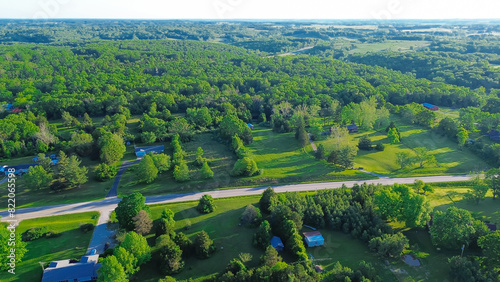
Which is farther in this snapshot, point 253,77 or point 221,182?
point 253,77

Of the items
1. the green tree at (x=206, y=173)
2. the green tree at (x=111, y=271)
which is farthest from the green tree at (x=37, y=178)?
the green tree at (x=111, y=271)

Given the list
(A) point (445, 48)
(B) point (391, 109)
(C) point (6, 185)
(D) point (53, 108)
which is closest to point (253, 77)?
(B) point (391, 109)

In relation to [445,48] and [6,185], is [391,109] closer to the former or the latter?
[6,185]

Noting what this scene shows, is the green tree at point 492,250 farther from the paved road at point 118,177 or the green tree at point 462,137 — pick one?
the paved road at point 118,177

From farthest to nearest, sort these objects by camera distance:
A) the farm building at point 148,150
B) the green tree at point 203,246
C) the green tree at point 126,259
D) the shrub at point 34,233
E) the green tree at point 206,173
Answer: the farm building at point 148,150, the green tree at point 206,173, the shrub at point 34,233, the green tree at point 203,246, the green tree at point 126,259

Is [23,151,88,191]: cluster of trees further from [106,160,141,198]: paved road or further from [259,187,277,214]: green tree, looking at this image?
[259,187,277,214]: green tree

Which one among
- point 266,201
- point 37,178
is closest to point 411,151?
point 266,201
